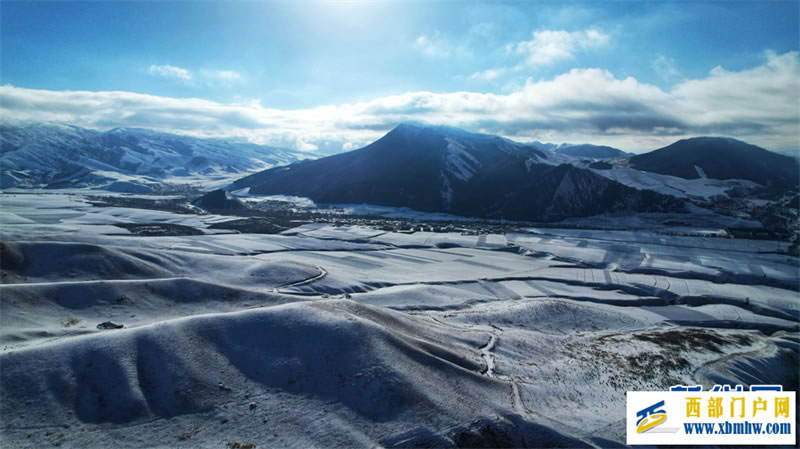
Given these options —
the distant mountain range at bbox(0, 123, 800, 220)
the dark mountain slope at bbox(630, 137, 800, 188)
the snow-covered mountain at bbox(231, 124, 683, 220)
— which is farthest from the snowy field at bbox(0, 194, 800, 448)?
the dark mountain slope at bbox(630, 137, 800, 188)

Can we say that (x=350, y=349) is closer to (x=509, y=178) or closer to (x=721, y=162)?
(x=509, y=178)

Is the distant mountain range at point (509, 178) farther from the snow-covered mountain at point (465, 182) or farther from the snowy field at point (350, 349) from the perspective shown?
the snowy field at point (350, 349)

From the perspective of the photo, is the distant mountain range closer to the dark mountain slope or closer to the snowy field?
the dark mountain slope

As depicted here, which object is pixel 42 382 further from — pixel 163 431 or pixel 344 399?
pixel 344 399

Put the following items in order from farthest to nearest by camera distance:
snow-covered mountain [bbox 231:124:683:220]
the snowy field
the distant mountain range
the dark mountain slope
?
the dark mountain slope → the distant mountain range → snow-covered mountain [bbox 231:124:683:220] → the snowy field

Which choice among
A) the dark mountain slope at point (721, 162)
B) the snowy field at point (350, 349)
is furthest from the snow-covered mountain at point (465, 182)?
the snowy field at point (350, 349)

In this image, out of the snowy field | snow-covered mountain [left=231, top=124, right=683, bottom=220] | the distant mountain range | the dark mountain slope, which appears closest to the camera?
the snowy field

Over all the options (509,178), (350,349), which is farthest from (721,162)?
(350,349)

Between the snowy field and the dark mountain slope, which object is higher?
the dark mountain slope
